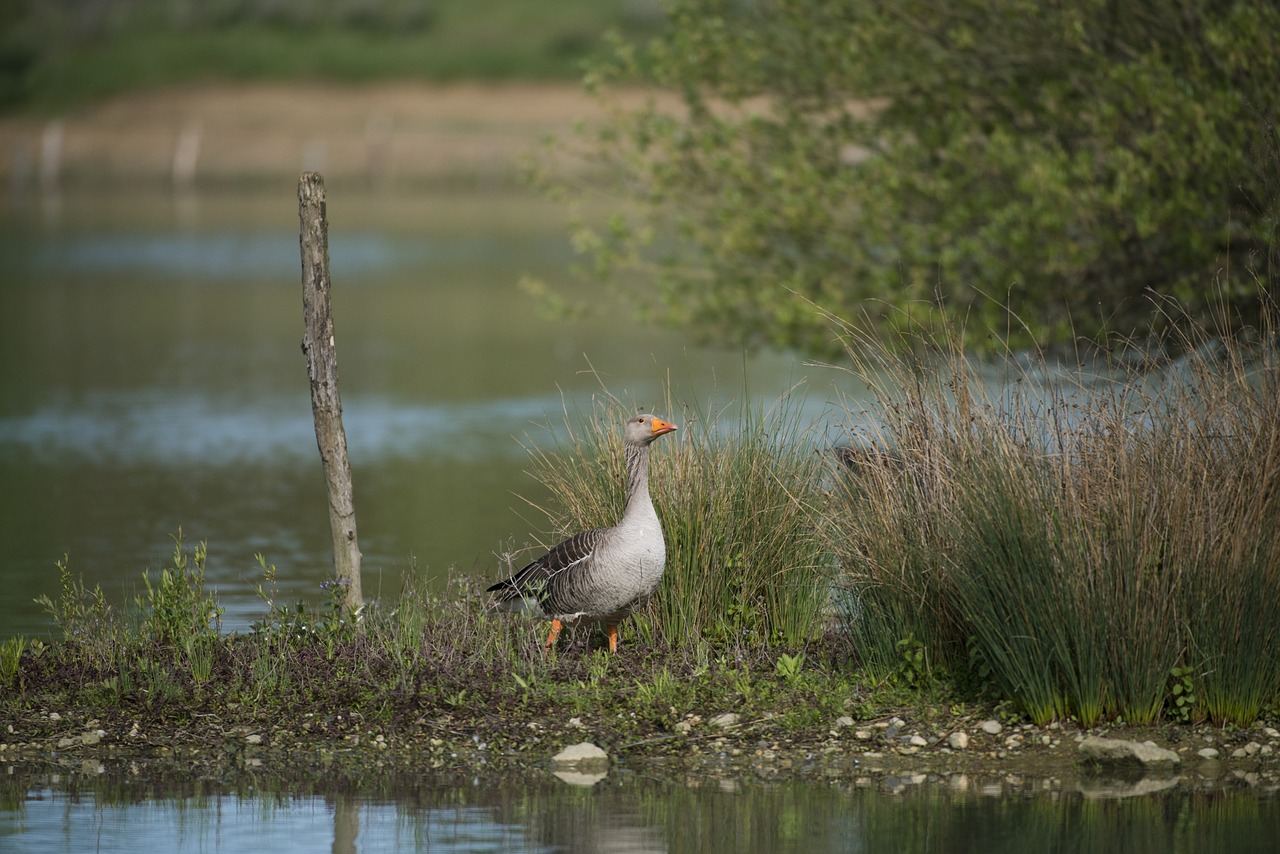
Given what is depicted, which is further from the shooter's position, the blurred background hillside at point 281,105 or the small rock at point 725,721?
the blurred background hillside at point 281,105

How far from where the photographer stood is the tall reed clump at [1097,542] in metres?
8.95

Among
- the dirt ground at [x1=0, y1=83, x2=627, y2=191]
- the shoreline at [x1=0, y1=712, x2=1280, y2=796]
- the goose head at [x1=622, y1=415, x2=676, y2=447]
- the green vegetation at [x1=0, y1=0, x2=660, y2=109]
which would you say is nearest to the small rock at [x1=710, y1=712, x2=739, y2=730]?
the shoreline at [x1=0, y1=712, x2=1280, y2=796]

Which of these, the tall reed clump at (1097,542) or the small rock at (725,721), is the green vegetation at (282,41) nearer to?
the tall reed clump at (1097,542)

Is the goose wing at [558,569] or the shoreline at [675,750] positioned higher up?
the goose wing at [558,569]

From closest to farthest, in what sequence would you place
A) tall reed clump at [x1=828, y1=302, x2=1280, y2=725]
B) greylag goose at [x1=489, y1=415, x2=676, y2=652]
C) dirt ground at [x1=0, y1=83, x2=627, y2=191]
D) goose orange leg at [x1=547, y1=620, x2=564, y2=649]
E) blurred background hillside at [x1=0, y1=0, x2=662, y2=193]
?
tall reed clump at [x1=828, y1=302, x2=1280, y2=725] < greylag goose at [x1=489, y1=415, x2=676, y2=652] < goose orange leg at [x1=547, y1=620, x2=564, y2=649] < dirt ground at [x1=0, y1=83, x2=627, y2=191] < blurred background hillside at [x1=0, y1=0, x2=662, y2=193]

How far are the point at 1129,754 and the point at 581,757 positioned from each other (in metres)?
2.60

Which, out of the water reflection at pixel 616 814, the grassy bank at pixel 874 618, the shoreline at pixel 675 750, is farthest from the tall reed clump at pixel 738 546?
the water reflection at pixel 616 814

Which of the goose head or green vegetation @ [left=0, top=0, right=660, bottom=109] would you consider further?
green vegetation @ [left=0, top=0, right=660, bottom=109]

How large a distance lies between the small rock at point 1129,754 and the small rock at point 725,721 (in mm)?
1760

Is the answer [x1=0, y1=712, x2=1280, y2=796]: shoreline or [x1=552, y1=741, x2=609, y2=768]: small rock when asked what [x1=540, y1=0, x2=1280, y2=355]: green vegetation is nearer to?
[x1=0, y1=712, x2=1280, y2=796]: shoreline

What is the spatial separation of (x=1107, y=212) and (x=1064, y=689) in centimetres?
676

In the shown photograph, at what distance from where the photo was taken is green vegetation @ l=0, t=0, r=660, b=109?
8238cm

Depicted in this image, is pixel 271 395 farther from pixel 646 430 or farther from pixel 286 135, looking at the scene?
pixel 286 135

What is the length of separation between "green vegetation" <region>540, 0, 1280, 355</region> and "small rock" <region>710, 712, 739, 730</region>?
5084 mm
